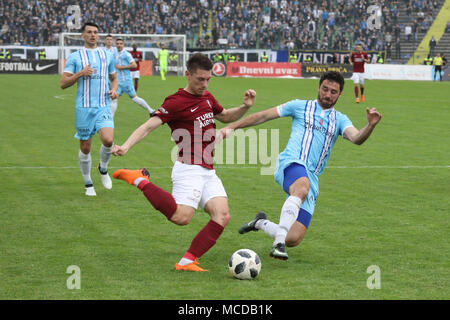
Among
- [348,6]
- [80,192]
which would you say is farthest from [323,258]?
[348,6]

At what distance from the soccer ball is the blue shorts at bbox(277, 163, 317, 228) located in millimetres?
1093

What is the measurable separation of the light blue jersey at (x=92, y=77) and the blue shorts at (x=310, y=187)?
13.1 feet

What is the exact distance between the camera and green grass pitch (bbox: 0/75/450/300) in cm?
563

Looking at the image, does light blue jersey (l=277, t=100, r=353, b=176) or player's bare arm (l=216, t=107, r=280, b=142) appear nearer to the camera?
player's bare arm (l=216, t=107, r=280, b=142)

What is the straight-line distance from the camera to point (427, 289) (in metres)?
5.57

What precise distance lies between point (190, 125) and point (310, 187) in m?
1.30

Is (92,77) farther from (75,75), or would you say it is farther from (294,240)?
(294,240)

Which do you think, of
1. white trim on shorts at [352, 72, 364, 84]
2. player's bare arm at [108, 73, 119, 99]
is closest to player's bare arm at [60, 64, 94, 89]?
player's bare arm at [108, 73, 119, 99]

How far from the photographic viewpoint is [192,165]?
6496mm

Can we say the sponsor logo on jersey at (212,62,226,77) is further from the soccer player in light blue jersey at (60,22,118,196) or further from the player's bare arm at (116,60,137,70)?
the soccer player in light blue jersey at (60,22,118,196)

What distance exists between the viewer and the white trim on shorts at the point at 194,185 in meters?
6.34

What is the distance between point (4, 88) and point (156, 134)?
15.8 meters

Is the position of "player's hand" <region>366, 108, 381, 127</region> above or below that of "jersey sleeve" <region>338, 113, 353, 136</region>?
above

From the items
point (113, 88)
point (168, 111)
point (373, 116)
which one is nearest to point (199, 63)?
point (168, 111)
